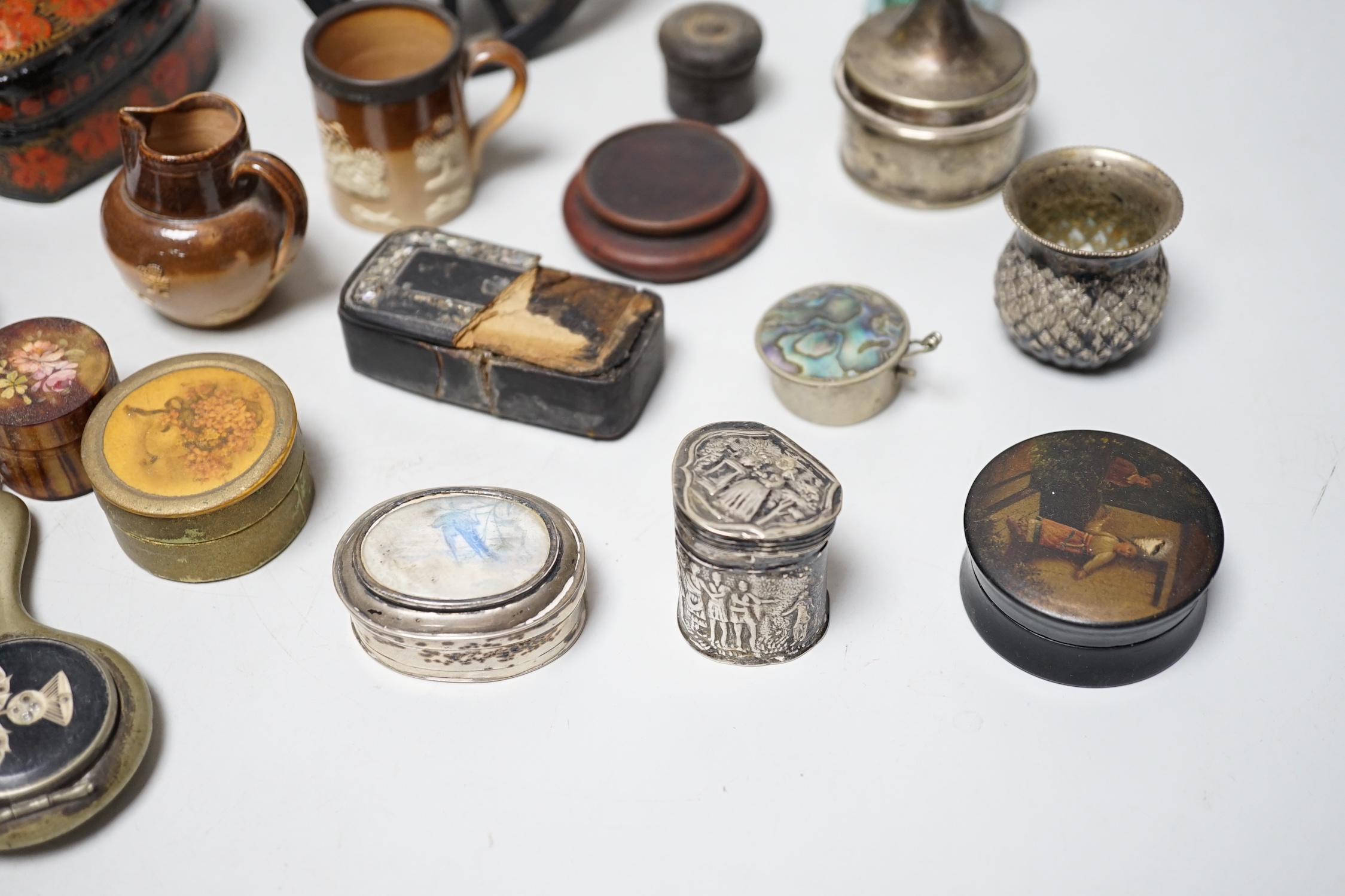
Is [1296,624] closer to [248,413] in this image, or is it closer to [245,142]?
[248,413]

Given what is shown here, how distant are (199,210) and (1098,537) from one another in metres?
1.32

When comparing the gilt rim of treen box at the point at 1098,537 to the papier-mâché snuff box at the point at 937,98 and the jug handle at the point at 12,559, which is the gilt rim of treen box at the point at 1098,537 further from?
the jug handle at the point at 12,559

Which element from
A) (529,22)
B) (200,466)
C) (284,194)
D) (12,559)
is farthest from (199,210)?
(529,22)

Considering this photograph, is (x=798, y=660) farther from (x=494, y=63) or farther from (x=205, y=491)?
(x=494, y=63)

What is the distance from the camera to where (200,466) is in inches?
68.3

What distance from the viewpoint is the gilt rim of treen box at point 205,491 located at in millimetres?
1692

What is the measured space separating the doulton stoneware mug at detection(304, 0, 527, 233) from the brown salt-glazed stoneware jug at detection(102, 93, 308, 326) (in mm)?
196

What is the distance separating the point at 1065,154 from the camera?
79.8 inches

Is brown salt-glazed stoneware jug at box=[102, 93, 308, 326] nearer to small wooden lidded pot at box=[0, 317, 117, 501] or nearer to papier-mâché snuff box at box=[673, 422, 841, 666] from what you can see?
small wooden lidded pot at box=[0, 317, 117, 501]

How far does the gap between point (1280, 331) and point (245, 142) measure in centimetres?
160

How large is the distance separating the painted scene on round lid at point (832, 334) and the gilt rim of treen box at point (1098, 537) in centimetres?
27

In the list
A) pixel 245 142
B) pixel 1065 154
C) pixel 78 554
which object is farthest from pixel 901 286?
pixel 78 554

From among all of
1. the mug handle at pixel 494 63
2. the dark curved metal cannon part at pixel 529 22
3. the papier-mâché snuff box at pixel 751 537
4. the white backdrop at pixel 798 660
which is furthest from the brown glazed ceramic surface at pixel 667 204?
the papier-mâché snuff box at pixel 751 537

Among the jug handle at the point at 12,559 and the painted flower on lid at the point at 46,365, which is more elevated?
the painted flower on lid at the point at 46,365
